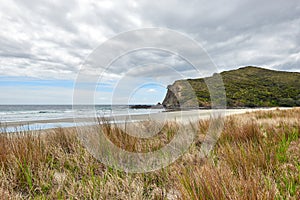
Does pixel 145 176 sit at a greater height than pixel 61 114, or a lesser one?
greater

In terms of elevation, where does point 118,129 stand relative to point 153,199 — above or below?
above

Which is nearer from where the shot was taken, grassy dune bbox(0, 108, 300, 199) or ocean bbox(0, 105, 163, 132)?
grassy dune bbox(0, 108, 300, 199)

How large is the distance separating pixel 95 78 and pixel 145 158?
2.14 metres

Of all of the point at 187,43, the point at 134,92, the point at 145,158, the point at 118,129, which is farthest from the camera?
the point at 134,92

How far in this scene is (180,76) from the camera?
5586 millimetres

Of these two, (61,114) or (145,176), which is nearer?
(145,176)

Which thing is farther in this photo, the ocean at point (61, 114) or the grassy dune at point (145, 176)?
the ocean at point (61, 114)

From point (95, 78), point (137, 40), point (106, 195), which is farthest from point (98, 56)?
point (106, 195)

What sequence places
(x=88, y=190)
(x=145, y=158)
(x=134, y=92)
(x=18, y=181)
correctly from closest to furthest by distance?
(x=88, y=190) < (x=18, y=181) < (x=145, y=158) < (x=134, y=92)

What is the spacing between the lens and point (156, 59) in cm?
552

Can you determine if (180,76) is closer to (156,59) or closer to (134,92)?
(156,59)

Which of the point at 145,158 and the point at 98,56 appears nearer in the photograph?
the point at 145,158

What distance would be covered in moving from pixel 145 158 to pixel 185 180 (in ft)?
5.22

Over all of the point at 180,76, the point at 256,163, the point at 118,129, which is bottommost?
the point at 256,163
